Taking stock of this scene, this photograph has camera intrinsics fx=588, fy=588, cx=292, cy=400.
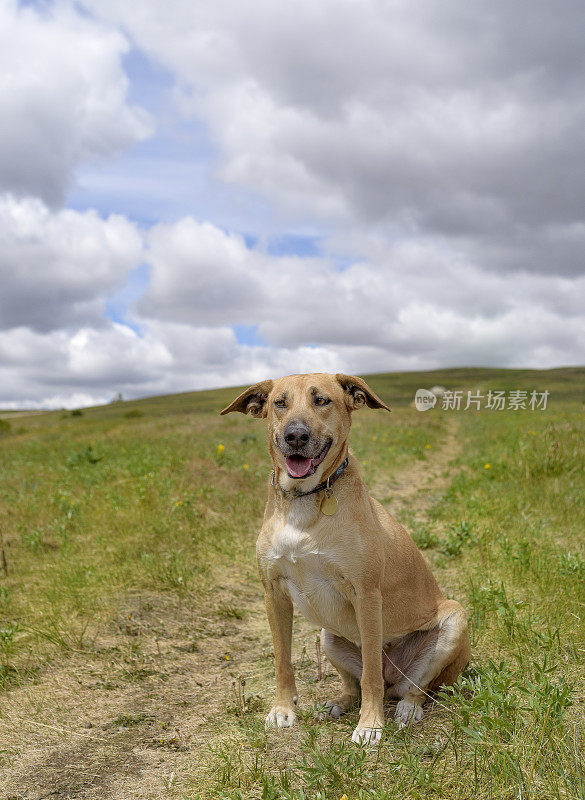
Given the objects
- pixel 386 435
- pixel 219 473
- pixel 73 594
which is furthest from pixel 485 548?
pixel 386 435

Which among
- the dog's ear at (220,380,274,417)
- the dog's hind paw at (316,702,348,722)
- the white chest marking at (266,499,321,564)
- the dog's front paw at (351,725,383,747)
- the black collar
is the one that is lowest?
the dog's hind paw at (316,702,348,722)

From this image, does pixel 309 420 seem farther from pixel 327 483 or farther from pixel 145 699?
pixel 145 699

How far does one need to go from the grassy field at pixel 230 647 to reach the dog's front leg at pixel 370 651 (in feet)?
0.49

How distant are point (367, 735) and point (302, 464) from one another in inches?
63.3

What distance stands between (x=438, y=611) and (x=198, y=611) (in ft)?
9.16

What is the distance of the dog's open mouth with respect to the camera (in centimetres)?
357

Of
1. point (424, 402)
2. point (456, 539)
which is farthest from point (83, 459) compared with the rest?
point (424, 402)

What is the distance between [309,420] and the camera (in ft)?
11.7

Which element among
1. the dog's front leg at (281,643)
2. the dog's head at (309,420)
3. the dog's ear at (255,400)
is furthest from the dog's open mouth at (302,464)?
the dog's front leg at (281,643)

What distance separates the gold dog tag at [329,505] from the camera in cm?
361

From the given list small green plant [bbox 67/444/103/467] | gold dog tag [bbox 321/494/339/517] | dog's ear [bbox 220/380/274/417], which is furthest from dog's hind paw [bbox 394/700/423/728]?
small green plant [bbox 67/444/103/467]

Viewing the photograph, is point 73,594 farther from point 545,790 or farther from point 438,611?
point 545,790

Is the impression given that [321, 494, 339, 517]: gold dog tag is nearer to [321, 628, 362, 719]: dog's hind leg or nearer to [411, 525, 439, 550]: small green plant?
[321, 628, 362, 719]: dog's hind leg

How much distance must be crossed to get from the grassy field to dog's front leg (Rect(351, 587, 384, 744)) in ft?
0.49
